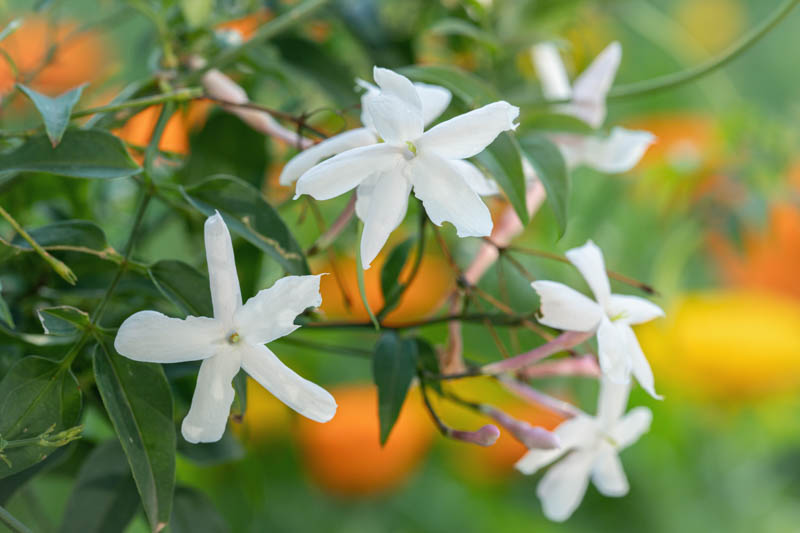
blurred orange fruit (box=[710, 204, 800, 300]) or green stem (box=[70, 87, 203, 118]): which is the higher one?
green stem (box=[70, 87, 203, 118])

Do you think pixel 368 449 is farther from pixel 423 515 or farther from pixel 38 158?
pixel 38 158

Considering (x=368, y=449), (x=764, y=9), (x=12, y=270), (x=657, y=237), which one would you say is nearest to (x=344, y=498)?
(x=368, y=449)

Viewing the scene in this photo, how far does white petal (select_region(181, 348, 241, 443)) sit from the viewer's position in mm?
147

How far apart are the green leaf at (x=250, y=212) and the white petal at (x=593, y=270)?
6cm

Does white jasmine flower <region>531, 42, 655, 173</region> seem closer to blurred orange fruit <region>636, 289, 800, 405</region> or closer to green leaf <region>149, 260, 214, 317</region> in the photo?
green leaf <region>149, 260, 214, 317</region>

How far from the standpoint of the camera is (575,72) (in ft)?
1.37

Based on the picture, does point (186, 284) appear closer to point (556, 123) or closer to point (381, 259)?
point (556, 123)

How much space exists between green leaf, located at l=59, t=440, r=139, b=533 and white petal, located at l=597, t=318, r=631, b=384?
0.39 feet

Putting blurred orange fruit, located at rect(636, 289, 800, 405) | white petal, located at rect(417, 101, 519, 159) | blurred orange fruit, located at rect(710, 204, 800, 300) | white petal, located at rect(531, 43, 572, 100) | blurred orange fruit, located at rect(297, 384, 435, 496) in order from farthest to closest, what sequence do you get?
1. blurred orange fruit, located at rect(710, 204, 800, 300)
2. blurred orange fruit, located at rect(636, 289, 800, 405)
3. blurred orange fruit, located at rect(297, 384, 435, 496)
4. white petal, located at rect(531, 43, 572, 100)
5. white petal, located at rect(417, 101, 519, 159)

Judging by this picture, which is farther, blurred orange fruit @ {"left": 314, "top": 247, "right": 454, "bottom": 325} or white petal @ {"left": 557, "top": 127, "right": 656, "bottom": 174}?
blurred orange fruit @ {"left": 314, "top": 247, "right": 454, "bottom": 325}

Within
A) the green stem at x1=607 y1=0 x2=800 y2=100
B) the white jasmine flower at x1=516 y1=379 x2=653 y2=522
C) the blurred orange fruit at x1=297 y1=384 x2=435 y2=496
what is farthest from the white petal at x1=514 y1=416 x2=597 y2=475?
the blurred orange fruit at x1=297 y1=384 x2=435 y2=496

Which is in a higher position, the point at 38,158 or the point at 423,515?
the point at 38,158

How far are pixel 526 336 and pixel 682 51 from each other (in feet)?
1.61

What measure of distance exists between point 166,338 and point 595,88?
148 millimetres
